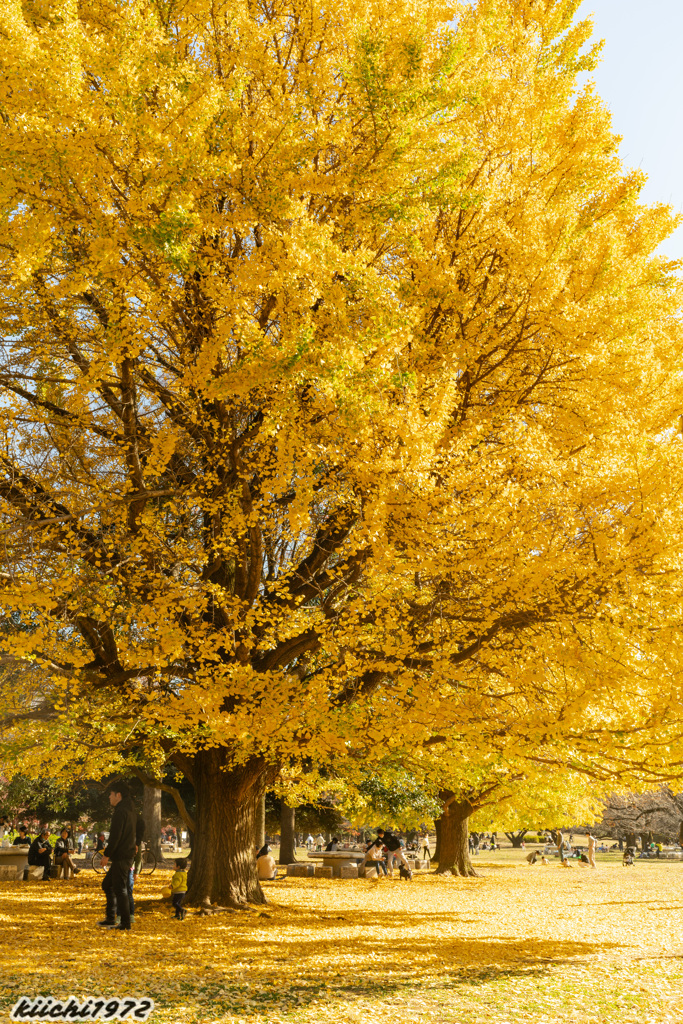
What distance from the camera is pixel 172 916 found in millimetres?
10945

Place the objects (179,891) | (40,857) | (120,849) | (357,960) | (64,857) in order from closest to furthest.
A: 1. (357,960)
2. (120,849)
3. (179,891)
4. (40,857)
5. (64,857)

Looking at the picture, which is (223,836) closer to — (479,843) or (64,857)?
(64,857)

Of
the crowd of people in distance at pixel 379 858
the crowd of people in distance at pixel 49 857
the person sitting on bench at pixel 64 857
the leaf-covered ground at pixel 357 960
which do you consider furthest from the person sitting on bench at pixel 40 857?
the crowd of people in distance at pixel 379 858

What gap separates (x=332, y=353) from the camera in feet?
22.7

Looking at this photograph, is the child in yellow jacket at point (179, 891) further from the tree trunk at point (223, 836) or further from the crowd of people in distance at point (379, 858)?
the crowd of people in distance at point (379, 858)

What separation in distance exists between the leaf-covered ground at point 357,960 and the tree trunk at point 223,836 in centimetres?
45

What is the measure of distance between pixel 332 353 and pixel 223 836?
8.29 meters

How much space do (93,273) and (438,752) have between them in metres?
8.94

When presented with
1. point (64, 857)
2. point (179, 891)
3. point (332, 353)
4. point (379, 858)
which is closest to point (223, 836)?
point (179, 891)

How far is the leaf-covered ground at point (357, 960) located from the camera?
19.6ft

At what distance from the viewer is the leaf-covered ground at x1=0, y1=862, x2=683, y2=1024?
5.97m

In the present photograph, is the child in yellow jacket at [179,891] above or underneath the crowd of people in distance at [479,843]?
above

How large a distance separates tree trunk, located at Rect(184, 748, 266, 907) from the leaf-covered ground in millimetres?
447

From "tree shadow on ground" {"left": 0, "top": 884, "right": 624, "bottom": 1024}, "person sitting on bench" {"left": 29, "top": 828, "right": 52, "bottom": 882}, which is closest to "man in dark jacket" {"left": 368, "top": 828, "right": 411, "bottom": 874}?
"person sitting on bench" {"left": 29, "top": 828, "right": 52, "bottom": 882}
